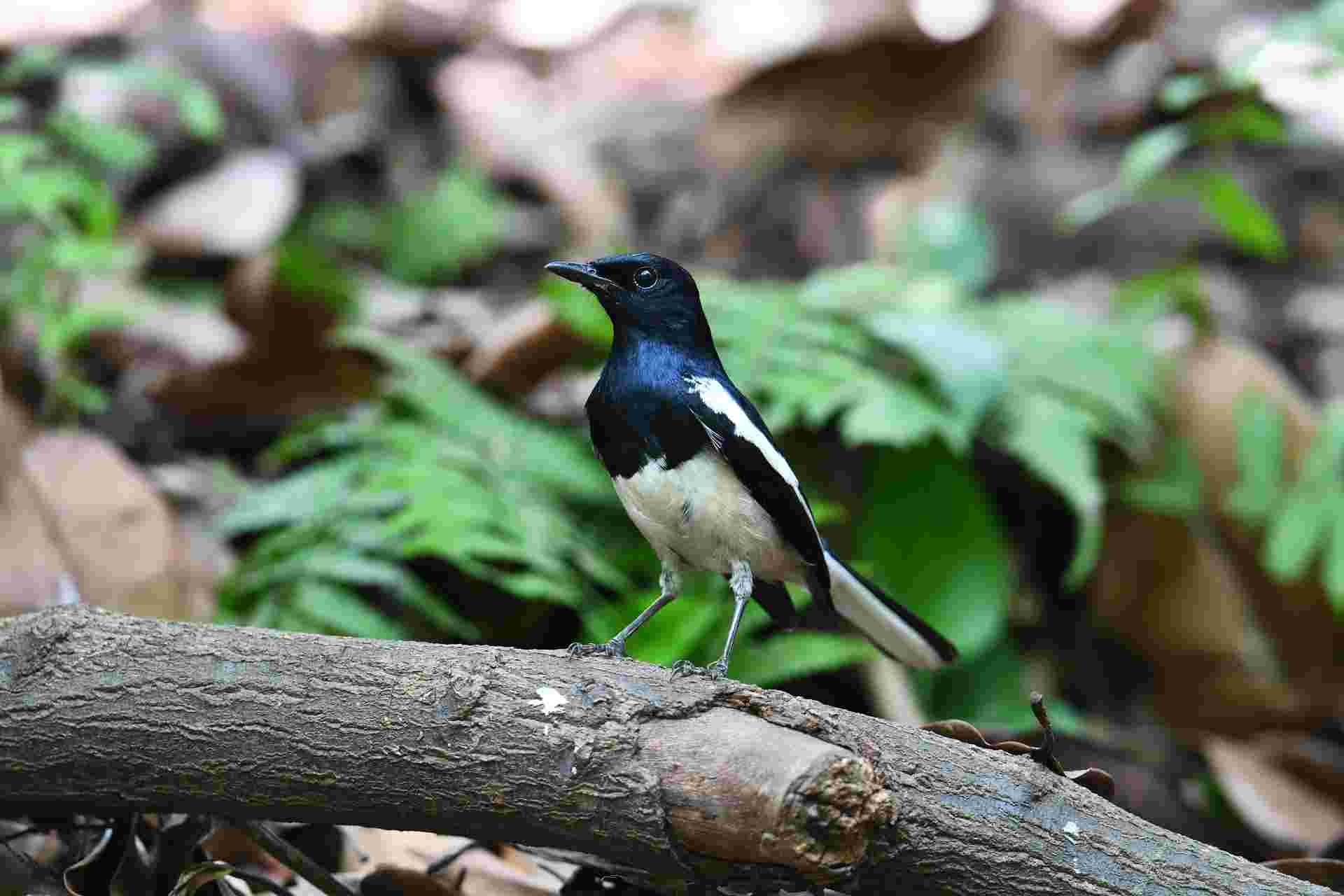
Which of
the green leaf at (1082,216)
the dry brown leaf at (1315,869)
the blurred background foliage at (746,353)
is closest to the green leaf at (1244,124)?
the blurred background foliage at (746,353)

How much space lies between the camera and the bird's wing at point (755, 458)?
339 cm

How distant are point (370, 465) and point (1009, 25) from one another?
6.20 meters

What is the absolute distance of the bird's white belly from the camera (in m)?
3.38

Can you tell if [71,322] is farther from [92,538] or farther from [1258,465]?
[1258,465]

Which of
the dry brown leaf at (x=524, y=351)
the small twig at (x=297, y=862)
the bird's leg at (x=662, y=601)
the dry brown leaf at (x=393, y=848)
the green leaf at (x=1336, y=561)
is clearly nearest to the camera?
the small twig at (x=297, y=862)

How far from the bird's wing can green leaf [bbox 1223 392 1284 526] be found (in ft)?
9.64

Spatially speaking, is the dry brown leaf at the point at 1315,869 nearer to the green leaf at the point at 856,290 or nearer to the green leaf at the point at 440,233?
the green leaf at the point at 856,290

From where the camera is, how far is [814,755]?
242 centimetres

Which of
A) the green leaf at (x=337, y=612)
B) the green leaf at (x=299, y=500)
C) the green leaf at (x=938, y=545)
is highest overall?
the green leaf at (x=299, y=500)

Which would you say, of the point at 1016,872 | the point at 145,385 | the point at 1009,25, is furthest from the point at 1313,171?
the point at 1016,872

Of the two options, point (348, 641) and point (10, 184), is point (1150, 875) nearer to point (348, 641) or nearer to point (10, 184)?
point (348, 641)

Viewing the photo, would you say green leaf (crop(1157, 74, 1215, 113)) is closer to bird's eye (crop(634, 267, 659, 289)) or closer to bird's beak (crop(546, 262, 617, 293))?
bird's eye (crop(634, 267, 659, 289))

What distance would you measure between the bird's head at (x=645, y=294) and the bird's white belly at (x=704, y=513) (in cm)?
37

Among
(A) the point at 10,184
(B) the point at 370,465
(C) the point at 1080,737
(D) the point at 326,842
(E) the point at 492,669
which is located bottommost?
(C) the point at 1080,737
